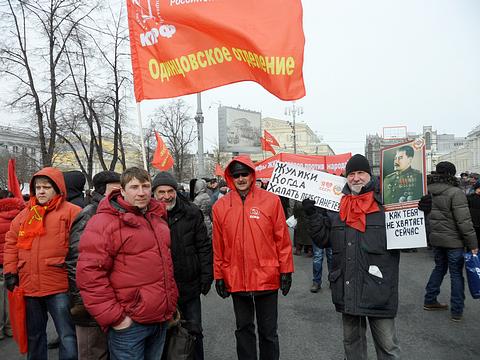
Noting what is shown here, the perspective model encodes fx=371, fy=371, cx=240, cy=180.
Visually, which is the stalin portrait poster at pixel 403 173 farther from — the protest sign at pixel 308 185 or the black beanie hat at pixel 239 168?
the black beanie hat at pixel 239 168

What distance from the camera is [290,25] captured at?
381cm

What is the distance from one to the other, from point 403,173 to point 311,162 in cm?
843

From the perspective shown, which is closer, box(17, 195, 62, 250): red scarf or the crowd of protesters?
the crowd of protesters

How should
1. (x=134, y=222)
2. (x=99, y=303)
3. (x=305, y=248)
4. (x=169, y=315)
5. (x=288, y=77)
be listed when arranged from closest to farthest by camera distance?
(x=99, y=303), (x=134, y=222), (x=169, y=315), (x=288, y=77), (x=305, y=248)

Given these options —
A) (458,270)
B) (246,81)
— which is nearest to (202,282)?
(246,81)

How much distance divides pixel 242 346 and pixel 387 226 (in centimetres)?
167

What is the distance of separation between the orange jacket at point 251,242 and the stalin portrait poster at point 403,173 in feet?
3.09

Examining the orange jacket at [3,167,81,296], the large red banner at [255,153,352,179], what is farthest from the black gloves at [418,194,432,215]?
the large red banner at [255,153,352,179]

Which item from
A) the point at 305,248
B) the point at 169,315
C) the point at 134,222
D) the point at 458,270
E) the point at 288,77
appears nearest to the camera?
the point at 134,222

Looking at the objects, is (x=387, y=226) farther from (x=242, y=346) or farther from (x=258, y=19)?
(x=258, y=19)

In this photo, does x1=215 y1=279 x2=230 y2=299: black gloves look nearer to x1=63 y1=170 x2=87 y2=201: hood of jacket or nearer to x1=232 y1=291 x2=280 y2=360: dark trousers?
x1=232 y1=291 x2=280 y2=360: dark trousers

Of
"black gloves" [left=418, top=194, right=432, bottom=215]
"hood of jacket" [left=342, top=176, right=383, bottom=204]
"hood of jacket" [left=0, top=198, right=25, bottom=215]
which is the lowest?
"hood of jacket" [left=0, top=198, right=25, bottom=215]

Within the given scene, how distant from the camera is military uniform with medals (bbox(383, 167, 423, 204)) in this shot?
9.70 ft

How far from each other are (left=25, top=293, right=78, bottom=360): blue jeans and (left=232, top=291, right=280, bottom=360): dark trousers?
1.55 metres
